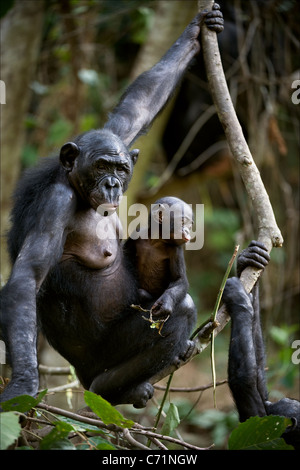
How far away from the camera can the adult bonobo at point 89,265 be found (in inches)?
128

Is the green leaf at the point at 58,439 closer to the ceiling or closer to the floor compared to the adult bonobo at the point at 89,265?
closer to the floor

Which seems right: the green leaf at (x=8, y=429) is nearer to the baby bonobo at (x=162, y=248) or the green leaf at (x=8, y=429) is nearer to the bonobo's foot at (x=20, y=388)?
the bonobo's foot at (x=20, y=388)

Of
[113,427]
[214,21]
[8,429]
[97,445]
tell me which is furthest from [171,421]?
[214,21]

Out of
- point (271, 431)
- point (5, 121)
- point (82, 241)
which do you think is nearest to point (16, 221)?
point (82, 241)

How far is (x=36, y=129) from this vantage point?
8641 mm

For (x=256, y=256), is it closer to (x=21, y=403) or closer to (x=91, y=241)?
(x=91, y=241)

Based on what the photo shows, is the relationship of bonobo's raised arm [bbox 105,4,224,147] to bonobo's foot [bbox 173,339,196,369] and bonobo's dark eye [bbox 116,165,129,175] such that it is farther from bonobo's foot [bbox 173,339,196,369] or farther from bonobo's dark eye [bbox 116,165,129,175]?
bonobo's foot [bbox 173,339,196,369]

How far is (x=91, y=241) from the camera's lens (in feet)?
12.1

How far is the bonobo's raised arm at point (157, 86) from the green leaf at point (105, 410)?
194 cm

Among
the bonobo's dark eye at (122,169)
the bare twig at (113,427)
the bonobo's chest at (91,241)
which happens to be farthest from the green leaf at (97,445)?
the bonobo's dark eye at (122,169)

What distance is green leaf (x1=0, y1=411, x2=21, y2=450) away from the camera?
89.7 inches

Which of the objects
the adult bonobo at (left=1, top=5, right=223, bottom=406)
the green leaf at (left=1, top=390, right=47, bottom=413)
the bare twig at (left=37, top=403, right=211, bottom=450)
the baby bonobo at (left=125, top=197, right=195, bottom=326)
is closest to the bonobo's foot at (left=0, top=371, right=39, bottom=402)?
the bare twig at (left=37, top=403, right=211, bottom=450)

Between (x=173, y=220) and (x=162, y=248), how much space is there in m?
0.18

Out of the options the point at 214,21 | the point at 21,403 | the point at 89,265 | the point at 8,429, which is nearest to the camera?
the point at 8,429
